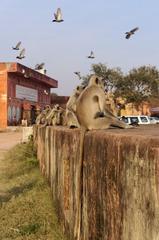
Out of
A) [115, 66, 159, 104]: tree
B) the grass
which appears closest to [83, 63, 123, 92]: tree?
[115, 66, 159, 104]: tree

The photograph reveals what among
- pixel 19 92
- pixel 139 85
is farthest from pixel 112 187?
pixel 139 85

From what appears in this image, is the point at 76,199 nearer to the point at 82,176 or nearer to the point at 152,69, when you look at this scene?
the point at 82,176

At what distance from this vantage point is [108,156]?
11.9 ft

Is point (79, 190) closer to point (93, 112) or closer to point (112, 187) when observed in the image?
point (93, 112)

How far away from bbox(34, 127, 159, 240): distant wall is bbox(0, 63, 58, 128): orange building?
3070cm

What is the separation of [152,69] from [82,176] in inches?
1639

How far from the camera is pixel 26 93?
137 ft

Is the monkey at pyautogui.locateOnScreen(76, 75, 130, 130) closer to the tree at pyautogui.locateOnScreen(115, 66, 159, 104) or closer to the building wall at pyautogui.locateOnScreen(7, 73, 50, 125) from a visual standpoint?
the building wall at pyautogui.locateOnScreen(7, 73, 50, 125)

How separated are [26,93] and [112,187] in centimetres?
3873

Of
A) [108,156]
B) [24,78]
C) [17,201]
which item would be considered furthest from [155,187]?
[24,78]

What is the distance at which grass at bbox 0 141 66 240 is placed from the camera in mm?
6062

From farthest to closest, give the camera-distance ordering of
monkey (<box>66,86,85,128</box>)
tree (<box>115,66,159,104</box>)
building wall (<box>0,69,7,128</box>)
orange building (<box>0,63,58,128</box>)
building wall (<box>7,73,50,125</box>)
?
tree (<box>115,66,159,104</box>) → building wall (<box>7,73,50,125</box>) → orange building (<box>0,63,58,128</box>) → building wall (<box>0,69,7,128</box>) → monkey (<box>66,86,85,128</box>)

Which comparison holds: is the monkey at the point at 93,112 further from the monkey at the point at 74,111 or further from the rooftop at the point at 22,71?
the rooftop at the point at 22,71

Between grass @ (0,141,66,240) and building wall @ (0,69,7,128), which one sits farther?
building wall @ (0,69,7,128)
